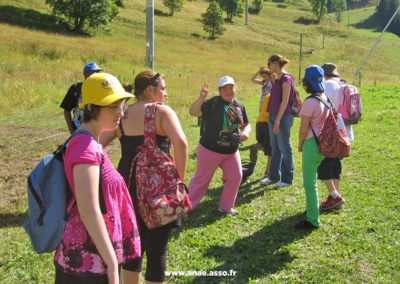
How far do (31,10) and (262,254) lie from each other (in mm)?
52248

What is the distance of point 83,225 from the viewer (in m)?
2.52

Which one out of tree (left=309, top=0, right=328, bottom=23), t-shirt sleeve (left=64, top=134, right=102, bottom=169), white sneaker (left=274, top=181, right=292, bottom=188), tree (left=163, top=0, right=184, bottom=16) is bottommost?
white sneaker (left=274, top=181, right=292, bottom=188)

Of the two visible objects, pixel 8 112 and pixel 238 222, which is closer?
pixel 238 222

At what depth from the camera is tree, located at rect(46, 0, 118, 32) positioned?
4900 centimetres

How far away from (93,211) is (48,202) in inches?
10.9

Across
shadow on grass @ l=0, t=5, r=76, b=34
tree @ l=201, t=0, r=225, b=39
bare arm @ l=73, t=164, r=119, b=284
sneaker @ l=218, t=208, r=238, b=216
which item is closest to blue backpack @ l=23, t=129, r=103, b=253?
bare arm @ l=73, t=164, r=119, b=284

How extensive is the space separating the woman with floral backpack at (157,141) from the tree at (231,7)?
296 ft

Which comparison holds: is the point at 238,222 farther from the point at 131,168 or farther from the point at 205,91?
the point at 131,168

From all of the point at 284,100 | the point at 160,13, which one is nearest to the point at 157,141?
the point at 284,100

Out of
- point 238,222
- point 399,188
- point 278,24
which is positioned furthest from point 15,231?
point 278,24

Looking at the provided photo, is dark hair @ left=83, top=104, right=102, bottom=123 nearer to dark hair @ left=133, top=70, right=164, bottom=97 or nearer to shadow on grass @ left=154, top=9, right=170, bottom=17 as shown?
dark hair @ left=133, top=70, right=164, bottom=97

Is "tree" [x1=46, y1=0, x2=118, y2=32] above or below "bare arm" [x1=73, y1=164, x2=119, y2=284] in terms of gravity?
above

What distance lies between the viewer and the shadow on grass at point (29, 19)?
43.9m

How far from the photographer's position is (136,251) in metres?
2.83
